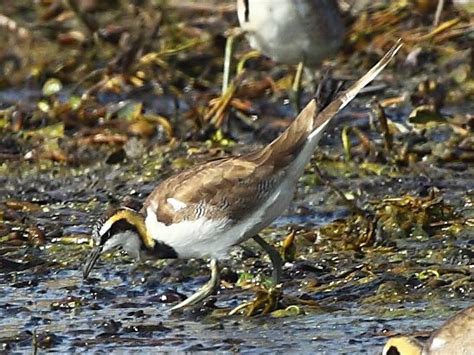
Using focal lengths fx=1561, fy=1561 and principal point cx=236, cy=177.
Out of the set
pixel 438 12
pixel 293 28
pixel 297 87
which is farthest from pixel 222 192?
pixel 438 12

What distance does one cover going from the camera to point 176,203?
331 inches

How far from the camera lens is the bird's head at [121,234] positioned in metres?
8.57

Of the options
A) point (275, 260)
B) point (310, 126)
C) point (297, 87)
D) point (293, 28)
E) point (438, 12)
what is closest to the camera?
point (310, 126)

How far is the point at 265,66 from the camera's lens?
46.8 feet

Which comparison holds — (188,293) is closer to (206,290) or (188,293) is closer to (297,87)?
(206,290)

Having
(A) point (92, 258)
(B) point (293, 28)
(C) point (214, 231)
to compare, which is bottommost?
(A) point (92, 258)

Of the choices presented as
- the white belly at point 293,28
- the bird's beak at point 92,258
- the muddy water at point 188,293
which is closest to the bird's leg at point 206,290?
the muddy water at point 188,293

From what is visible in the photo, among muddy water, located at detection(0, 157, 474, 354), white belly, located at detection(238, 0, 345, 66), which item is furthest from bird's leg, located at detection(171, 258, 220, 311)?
white belly, located at detection(238, 0, 345, 66)

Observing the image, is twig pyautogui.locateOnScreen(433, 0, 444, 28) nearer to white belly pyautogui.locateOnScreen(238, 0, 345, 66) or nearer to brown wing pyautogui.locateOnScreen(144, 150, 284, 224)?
white belly pyautogui.locateOnScreen(238, 0, 345, 66)

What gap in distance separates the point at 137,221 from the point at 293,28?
3741 mm

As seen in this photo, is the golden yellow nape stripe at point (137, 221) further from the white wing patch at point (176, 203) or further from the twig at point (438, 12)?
the twig at point (438, 12)

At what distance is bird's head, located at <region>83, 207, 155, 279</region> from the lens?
28.1ft

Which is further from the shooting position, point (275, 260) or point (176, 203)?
point (275, 260)

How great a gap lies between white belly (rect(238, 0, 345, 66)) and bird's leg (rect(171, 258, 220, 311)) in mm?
3758
